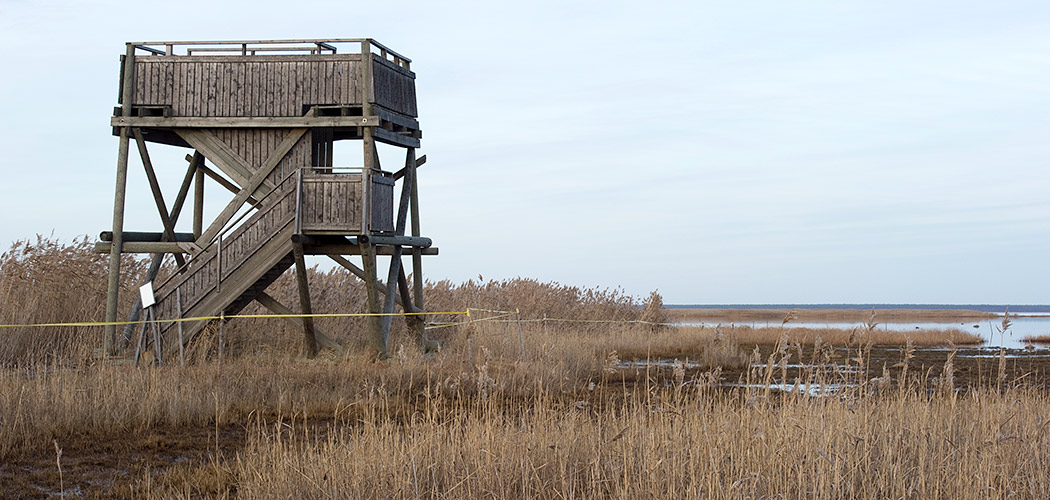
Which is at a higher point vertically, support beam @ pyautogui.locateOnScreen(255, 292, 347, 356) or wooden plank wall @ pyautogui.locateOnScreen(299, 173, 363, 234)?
wooden plank wall @ pyautogui.locateOnScreen(299, 173, 363, 234)

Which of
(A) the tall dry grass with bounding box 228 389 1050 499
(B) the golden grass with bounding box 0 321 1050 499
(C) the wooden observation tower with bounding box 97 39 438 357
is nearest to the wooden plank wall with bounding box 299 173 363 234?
(C) the wooden observation tower with bounding box 97 39 438 357

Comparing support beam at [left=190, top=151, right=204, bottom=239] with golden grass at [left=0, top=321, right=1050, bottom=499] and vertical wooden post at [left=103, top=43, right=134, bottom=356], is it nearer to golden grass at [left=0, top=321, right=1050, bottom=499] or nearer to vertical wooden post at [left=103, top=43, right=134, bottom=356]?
vertical wooden post at [left=103, top=43, right=134, bottom=356]

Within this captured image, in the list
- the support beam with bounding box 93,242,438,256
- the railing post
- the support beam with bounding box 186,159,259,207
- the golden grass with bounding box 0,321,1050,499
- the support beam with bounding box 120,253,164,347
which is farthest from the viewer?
the support beam with bounding box 186,159,259,207

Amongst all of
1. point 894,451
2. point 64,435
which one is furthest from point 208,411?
point 894,451

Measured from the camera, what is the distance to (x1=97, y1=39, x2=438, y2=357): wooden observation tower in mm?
20297

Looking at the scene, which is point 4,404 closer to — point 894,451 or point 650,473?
point 650,473

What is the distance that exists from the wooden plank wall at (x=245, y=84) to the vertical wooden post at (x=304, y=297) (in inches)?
110

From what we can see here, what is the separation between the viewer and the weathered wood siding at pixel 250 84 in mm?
20672

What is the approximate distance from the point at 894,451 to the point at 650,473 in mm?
2446

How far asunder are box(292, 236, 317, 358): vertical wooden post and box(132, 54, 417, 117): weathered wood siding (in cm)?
278

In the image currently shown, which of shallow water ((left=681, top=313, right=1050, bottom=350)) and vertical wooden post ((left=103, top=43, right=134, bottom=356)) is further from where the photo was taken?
shallow water ((left=681, top=313, right=1050, bottom=350))

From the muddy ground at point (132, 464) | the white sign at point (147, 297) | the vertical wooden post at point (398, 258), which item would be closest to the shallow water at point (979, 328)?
the vertical wooden post at point (398, 258)

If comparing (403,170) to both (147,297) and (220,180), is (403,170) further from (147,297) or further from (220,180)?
(147,297)

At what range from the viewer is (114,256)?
21.3 meters
